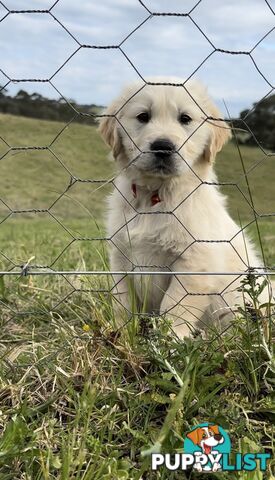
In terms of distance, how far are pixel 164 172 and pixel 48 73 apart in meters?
0.63

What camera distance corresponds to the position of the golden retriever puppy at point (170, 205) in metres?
2.17

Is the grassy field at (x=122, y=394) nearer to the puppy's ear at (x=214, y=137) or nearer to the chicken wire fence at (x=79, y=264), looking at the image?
the chicken wire fence at (x=79, y=264)

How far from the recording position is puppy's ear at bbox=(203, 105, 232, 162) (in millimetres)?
2328

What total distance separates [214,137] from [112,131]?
405 millimetres

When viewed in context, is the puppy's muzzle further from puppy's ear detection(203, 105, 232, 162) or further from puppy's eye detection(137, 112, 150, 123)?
puppy's ear detection(203, 105, 232, 162)

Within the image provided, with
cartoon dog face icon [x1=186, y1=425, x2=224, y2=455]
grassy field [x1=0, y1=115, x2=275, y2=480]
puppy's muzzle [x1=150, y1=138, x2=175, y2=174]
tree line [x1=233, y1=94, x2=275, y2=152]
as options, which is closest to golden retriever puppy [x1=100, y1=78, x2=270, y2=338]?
puppy's muzzle [x1=150, y1=138, x2=175, y2=174]

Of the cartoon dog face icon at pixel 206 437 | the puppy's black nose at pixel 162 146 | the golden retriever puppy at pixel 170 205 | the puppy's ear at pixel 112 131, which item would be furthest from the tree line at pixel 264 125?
the cartoon dog face icon at pixel 206 437

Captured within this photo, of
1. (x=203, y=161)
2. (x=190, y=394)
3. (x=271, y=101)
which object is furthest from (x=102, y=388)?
(x=271, y=101)

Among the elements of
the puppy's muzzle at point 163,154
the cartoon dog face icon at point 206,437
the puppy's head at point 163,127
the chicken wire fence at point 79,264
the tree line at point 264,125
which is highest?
the tree line at point 264,125

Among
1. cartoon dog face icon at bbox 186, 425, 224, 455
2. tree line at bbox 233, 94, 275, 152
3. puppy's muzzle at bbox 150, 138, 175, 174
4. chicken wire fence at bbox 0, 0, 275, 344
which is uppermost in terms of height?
tree line at bbox 233, 94, 275, 152

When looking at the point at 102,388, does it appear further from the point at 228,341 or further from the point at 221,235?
the point at 221,235

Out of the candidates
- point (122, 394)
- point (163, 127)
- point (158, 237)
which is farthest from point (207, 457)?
point (163, 127)

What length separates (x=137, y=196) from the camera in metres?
2.36

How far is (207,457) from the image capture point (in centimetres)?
136
